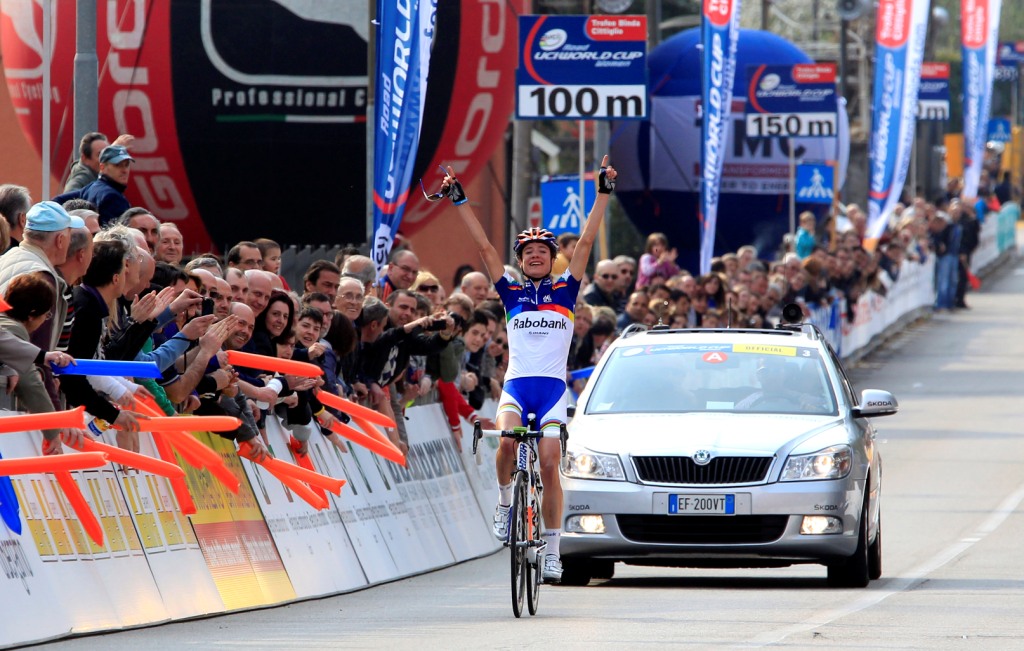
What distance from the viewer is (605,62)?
22.9 meters

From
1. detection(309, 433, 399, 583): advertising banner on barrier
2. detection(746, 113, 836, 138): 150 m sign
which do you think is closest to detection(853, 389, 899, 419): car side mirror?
detection(309, 433, 399, 583): advertising banner on barrier

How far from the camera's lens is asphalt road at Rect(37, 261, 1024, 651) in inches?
387

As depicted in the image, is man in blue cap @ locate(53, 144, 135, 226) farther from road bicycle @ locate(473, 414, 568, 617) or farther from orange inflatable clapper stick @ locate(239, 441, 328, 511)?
road bicycle @ locate(473, 414, 568, 617)

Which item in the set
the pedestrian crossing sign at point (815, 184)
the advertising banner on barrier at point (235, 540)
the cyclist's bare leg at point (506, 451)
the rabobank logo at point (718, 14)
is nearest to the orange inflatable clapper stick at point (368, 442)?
the advertising banner on barrier at point (235, 540)

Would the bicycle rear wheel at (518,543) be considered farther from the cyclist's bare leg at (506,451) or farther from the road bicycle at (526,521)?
the cyclist's bare leg at (506,451)

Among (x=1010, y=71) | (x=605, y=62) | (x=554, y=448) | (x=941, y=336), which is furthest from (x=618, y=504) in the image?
(x=1010, y=71)

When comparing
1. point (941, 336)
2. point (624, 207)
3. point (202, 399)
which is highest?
point (202, 399)

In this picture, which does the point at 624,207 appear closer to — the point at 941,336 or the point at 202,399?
the point at 941,336

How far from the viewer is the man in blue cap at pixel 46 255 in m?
9.92

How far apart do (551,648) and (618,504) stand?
3060 mm

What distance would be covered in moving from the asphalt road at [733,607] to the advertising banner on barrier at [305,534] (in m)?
0.22

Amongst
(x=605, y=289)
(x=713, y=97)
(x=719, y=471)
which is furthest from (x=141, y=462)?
(x=713, y=97)

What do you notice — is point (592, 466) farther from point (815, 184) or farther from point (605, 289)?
point (815, 184)

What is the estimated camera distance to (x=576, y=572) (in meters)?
13.2
